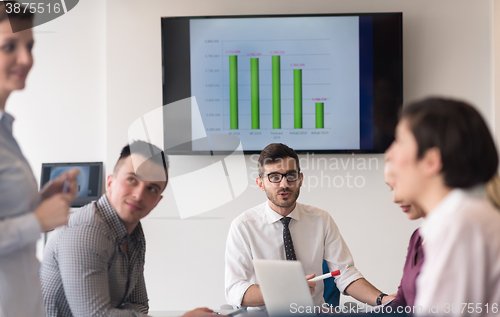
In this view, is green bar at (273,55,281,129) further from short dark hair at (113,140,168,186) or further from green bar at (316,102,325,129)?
short dark hair at (113,140,168,186)

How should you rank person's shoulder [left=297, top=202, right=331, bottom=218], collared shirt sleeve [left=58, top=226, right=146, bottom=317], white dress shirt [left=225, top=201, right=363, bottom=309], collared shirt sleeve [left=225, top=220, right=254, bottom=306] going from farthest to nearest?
person's shoulder [left=297, top=202, right=331, bottom=218] → white dress shirt [left=225, top=201, right=363, bottom=309] → collared shirt sleeve [left=225, top=220, right=254, bottom=306] → collared shirt sleeve [left=58, top=226, right=146, bottom=317]

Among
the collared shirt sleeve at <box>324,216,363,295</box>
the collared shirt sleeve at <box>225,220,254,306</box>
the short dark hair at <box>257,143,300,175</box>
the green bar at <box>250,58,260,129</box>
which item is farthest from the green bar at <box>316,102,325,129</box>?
the collared shirt sleeve at <box>225,220,254,306</box>

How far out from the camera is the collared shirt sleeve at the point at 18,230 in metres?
1.15

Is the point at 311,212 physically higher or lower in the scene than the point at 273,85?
lower

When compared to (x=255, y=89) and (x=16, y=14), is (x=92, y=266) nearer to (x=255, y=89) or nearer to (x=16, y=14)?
(x=16, y=14)

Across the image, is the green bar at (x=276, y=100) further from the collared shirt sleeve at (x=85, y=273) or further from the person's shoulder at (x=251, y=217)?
the collared shirt sleeve at (x=85, y=273)

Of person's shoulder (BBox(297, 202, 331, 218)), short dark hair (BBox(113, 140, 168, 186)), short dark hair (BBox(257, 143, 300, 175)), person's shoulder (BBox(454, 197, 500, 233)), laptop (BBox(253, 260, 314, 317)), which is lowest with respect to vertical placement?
laptop (BBox(253, 260, 314, 317))

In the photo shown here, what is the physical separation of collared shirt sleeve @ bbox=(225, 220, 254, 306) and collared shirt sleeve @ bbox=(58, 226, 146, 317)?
79 cm

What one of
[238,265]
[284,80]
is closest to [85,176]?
[238,265]

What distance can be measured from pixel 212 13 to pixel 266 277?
2219 millimetres

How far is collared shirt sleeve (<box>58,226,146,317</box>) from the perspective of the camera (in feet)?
4.54

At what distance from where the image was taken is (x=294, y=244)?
2369mm

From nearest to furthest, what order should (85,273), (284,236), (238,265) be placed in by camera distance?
(85,273) < (238,265) < (284,236)

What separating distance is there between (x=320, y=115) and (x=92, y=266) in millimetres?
2086
